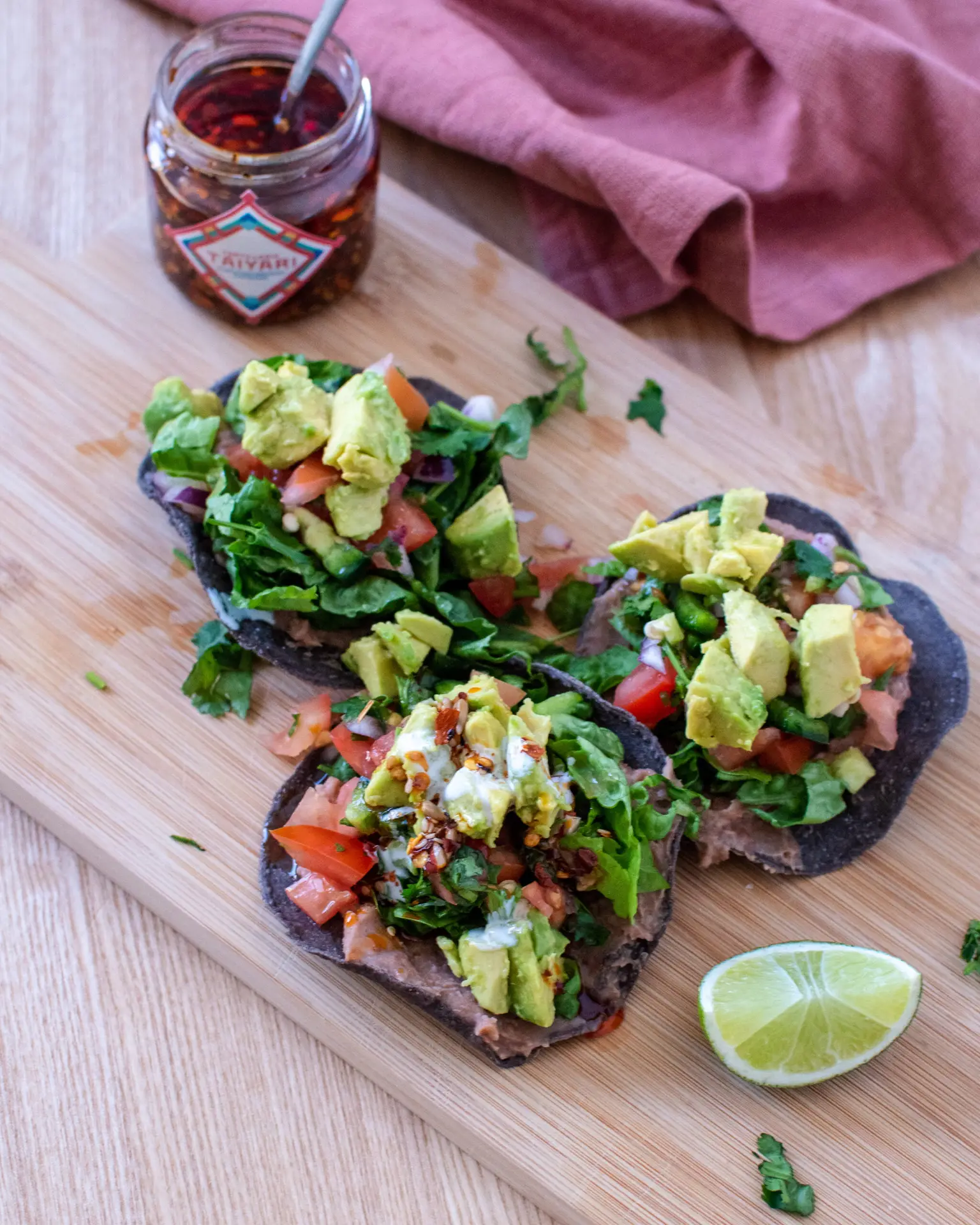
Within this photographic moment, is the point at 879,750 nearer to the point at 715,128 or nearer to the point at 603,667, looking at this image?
the point at 603,667

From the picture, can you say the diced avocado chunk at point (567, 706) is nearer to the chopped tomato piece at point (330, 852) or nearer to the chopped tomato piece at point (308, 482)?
the chopped tomato piece at point (330, 852)

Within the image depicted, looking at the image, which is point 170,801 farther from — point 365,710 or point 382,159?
point 382,159

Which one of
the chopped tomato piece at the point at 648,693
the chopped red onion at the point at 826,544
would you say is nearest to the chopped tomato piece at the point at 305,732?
the chopped tomato piece at the point at 648,693

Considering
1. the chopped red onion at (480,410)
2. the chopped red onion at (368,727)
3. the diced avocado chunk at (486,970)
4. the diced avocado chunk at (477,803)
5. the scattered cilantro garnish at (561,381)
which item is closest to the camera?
the diced avocado chunk at (477,803)

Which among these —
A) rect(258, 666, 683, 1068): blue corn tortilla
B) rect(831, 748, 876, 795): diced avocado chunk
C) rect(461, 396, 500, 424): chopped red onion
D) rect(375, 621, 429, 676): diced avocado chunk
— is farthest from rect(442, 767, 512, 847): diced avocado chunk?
rect(461, 396, 500, 424): chopped red onion

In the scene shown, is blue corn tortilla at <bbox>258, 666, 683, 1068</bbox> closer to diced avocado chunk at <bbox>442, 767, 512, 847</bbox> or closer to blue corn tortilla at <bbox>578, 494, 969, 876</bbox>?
blue corn tortilla at <bbox>578, 494, 969, 876</bbox>

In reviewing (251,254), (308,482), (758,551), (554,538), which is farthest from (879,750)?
(251,254)
